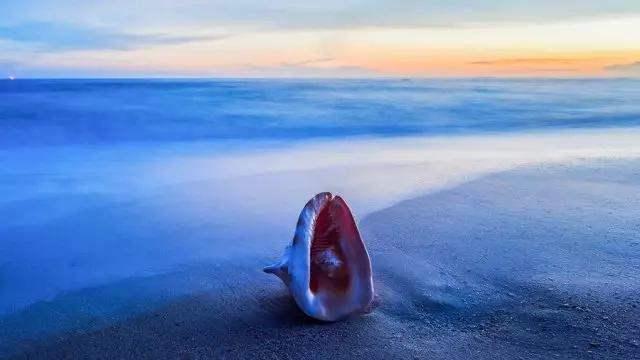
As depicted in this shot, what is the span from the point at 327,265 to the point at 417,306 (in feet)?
1.55

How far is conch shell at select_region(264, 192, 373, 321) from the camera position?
252 centimetres

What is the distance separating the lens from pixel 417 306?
2.77m

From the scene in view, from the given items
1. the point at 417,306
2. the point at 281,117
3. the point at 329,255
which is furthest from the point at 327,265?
the point at 281,117

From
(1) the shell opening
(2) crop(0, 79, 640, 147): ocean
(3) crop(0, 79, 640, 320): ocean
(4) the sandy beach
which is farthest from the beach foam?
(2) crop(0, 79, 640, 147): ocean

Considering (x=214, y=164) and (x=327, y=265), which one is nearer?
(x=327, y=265)

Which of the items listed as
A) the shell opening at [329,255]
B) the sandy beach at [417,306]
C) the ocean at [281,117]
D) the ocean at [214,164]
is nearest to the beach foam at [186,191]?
the ocean at [214,164]

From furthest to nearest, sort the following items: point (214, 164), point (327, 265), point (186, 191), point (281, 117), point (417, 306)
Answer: point (281, 117) → point (214, 164) → point (186, 191) → point (417, 306) → point (327, 265)

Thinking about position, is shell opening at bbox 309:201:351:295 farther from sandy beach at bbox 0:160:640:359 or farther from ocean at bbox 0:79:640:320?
ocean at bbox 0:79:640:320

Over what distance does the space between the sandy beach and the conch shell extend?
0.08 m

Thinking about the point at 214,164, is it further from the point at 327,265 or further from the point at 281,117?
the point at 281,117

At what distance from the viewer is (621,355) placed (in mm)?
2254

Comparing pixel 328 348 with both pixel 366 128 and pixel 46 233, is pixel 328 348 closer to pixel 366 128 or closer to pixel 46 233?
pixel 46 233

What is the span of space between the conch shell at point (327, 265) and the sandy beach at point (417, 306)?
8 cm

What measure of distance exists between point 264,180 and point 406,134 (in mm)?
5314
